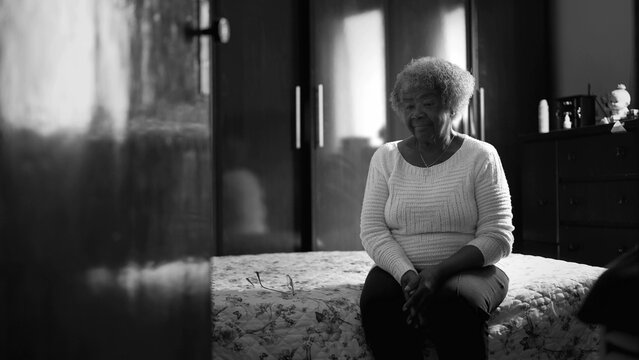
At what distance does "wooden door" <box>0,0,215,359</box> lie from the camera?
80cm

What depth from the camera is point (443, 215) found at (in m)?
1.69

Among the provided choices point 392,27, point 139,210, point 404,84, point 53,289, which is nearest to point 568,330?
point 404,84

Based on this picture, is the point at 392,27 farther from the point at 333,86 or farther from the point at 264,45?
the point at 264,45


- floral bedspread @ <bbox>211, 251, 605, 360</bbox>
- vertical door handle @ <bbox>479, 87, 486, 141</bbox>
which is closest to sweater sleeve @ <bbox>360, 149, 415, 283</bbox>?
floral bedspread @ <bbox>211, 251, 605, 360</bbox>

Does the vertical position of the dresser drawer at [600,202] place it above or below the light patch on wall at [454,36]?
below

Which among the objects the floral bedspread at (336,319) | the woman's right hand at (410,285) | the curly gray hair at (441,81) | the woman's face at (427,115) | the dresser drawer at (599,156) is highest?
the curly gray hair at (441,81)

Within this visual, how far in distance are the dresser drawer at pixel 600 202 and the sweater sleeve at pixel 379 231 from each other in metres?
1.44

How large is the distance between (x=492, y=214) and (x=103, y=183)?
110cm

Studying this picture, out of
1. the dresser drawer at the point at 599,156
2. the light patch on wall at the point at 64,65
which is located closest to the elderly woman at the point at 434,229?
the light patch on wall at the point at 64,65

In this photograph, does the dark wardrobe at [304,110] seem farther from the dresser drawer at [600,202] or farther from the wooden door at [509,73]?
the dresser drawer at [600,202]

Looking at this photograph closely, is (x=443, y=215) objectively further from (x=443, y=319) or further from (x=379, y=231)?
(x=443, y=319)

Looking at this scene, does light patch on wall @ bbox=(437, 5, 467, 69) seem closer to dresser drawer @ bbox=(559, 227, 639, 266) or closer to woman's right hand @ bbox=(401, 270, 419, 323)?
dresser drawer @ bbox=(559, 227, 639, 266)

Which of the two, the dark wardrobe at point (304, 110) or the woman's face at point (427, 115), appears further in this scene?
the dark wardrobe at point (304, 110)

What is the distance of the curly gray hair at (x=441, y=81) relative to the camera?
6.01 ft
